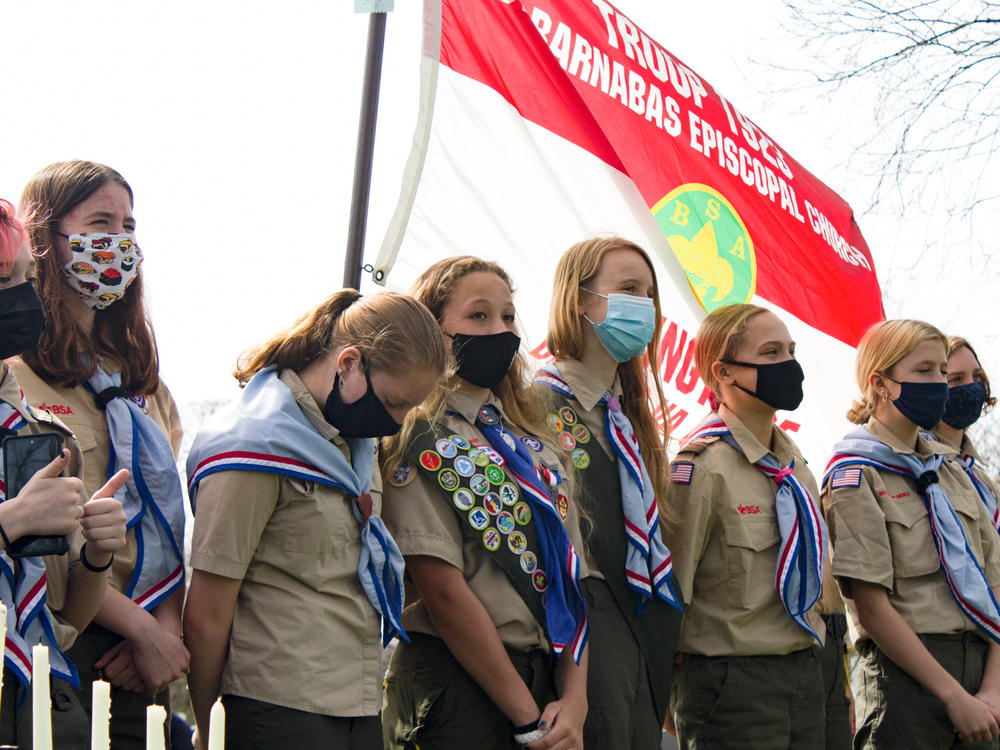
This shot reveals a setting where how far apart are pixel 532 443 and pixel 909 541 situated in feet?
6.39

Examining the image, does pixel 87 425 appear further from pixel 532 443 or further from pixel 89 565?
pixel 532 443

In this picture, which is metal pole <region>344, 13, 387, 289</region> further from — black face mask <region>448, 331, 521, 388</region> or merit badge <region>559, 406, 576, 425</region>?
merit badge <region>559, 406, 576, 425</region>

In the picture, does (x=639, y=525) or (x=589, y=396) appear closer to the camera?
(x=639, y=525)

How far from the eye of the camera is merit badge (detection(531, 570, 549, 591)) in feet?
10.1

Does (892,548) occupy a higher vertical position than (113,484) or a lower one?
lower

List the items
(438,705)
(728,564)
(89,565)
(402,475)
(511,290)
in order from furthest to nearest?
(728,564), (511,290), (402,475), (438,705), (89,565)

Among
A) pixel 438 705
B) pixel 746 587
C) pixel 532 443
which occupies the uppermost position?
pixel 532 443

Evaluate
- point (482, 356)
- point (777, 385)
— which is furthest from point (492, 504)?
point (777, 385)

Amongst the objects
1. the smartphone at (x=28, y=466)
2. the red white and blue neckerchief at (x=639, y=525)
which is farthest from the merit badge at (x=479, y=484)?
the smartphone at (x=28, y=466)

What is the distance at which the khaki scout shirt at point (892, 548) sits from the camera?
432cm

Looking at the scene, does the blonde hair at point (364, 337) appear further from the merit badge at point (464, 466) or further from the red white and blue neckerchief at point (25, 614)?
the red white and blue neckerchief at point (25, 614)

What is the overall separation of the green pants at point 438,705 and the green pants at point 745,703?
2.94 ft

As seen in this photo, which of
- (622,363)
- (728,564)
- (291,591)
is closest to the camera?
(291,591)

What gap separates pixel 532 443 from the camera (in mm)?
3396
